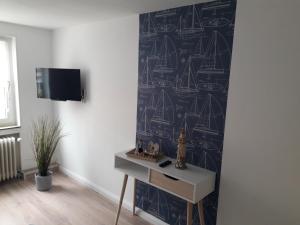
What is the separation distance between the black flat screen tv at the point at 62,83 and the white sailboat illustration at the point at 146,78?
1.11m

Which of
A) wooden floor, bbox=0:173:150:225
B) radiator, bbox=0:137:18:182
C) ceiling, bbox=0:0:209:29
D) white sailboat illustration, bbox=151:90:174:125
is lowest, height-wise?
wooden floor, bbox=0:173:150:225

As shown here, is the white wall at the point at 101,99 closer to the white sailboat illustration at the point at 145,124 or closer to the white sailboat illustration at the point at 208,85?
the white sailboat illustration at the point at 145,124

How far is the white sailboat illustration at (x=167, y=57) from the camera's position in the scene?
2.32 meters

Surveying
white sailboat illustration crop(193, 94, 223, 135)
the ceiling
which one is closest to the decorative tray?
white sailboat illustration crop(193, 94, 223, 135)

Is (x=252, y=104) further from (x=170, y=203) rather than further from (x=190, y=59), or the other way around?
(x=170, y=203)

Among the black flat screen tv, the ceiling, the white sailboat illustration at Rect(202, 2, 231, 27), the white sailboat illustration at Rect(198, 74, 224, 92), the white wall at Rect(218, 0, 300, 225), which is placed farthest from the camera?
the black flat screen tv

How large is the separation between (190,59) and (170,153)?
984mm

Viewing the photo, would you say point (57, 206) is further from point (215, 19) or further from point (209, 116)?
point (215, 19)

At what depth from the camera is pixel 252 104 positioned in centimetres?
187

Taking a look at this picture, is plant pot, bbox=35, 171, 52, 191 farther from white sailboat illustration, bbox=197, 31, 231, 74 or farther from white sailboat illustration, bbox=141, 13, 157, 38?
white sailboat illustration, bbox=197, 31, 231, 74

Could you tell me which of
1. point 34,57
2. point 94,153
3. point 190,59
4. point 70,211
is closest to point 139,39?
point 190,59

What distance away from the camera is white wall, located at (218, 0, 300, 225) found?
1.67 m

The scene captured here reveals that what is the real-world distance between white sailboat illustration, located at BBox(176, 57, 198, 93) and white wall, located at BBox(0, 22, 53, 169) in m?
2.52

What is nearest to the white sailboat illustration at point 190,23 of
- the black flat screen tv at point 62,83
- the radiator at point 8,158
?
the black flat screen tv at point 62,83
